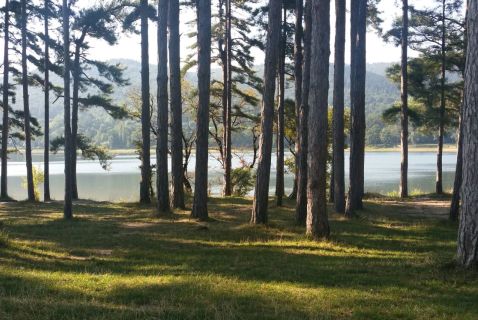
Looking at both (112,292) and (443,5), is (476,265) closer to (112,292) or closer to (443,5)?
(112,292)

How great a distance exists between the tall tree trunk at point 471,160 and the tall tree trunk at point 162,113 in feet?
36.8

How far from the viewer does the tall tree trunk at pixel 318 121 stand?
10625 millimetres

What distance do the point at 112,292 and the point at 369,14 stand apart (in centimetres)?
2028

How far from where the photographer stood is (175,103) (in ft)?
55.3

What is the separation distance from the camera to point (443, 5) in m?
26.0

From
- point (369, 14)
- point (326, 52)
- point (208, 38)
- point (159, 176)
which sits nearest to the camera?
point (326, 52)

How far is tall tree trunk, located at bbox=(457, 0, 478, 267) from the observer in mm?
6672

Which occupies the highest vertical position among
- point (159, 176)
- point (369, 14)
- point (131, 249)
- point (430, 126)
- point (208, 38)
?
point (369, 14)

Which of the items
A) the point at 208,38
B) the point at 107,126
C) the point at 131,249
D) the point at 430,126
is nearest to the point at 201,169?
the point at 208,38

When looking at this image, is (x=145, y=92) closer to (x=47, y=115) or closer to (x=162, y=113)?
(x=162, y=113)

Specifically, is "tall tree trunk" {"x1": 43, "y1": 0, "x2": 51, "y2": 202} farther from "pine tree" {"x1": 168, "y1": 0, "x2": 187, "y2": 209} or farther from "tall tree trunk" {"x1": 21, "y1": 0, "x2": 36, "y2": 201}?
"pine tree" {"x1": 168, "y1": 0, "x2": 187, "y2": 209}

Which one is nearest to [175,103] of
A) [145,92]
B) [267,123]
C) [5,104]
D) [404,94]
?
[145,92]

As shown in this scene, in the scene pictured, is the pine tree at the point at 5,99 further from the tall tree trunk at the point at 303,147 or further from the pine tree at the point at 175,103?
the tall tree trunk at the point at 303,147

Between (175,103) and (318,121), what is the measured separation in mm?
7453
